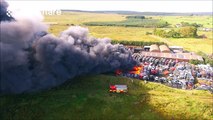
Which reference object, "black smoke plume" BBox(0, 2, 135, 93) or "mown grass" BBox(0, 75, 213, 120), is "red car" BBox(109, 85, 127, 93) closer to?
"mown grass" BBox(0, 75, 213, 120)

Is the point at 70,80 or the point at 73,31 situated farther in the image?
the point at 73,31

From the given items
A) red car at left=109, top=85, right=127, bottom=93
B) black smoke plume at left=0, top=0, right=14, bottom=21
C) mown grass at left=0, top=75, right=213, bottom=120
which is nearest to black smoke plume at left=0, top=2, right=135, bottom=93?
black smoke plume at left=0, top=0, right=14, bottom=21

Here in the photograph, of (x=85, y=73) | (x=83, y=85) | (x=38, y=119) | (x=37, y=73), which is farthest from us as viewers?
(x=85, y=73)

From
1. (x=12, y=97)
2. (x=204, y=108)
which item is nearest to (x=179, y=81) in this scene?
(x=204, y=108)

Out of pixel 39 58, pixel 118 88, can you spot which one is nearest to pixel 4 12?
pixel 39 58

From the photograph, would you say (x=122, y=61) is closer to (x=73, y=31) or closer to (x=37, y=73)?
(x=73, y=31)
